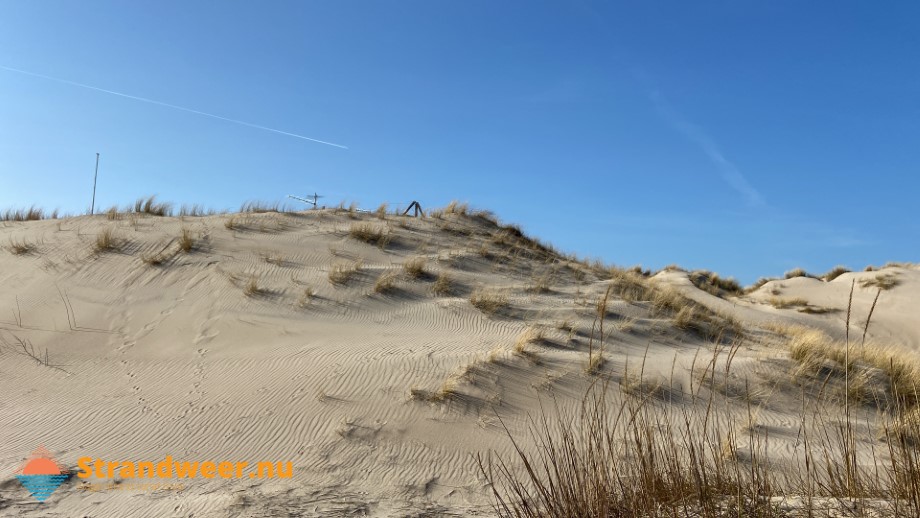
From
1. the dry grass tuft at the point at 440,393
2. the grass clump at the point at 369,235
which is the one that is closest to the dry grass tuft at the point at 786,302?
the grass clump at the point at 369,235

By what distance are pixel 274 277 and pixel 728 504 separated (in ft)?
33.8

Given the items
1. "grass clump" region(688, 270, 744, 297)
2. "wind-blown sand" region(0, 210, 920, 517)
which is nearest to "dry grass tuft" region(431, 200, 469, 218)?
"wind-blown sand" region(0, 210, 920, 517)

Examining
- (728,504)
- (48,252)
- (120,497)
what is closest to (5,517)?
(120,497)

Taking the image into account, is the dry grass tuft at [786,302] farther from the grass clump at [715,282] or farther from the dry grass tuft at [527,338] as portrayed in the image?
the dry grass tuft at [527,338]

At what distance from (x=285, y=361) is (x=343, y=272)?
3597 mm

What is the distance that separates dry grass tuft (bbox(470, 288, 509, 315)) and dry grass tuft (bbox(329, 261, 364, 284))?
91.7 inches

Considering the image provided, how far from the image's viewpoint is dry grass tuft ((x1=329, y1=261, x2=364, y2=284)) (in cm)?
1216

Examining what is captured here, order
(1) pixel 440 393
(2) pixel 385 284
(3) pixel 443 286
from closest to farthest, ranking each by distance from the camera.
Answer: (1) pixel 440 393, (2) pixel 385 284, (3) pixel 443 286

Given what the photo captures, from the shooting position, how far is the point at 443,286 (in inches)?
496

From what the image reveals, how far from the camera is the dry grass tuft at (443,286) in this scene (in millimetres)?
12492

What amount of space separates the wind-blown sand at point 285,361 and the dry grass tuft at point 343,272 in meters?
A: 0.14

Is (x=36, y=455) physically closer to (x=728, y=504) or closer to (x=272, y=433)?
(x=272, y=433)

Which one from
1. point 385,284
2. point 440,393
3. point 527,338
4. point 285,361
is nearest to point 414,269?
point 385,284

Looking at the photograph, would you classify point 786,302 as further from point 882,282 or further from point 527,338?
point 527,338
